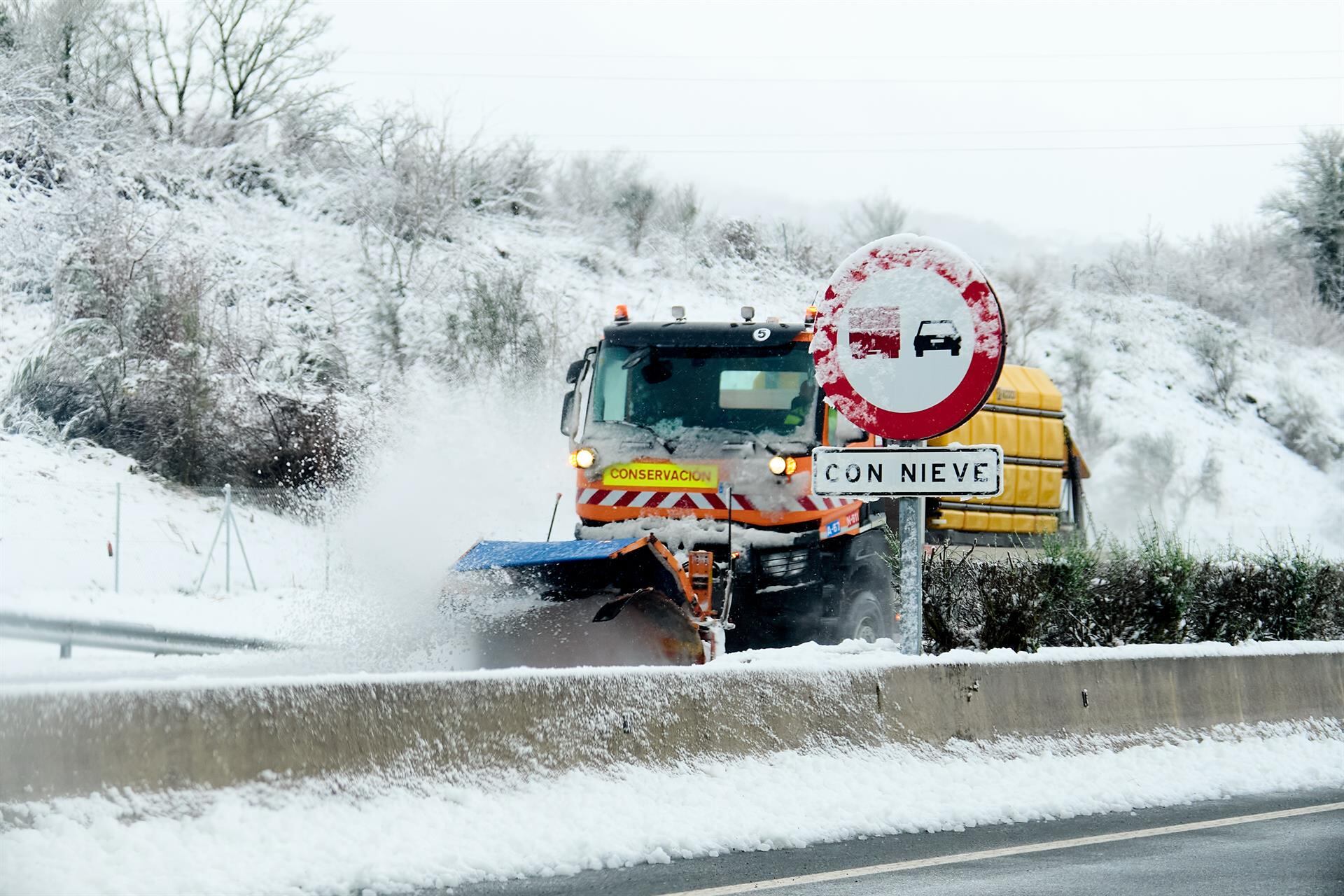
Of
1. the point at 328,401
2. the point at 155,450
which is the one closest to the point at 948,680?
the point at 155,450

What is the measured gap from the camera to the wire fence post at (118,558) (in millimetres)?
22359

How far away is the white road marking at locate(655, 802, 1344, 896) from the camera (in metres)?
5.87

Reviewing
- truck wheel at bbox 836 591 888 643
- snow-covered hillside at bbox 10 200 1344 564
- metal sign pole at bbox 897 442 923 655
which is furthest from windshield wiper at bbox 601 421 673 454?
snow-covered hillside at bbox 10 200 1344 564

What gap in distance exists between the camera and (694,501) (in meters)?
13.3

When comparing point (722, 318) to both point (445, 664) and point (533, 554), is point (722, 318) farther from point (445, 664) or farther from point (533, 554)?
point (445, 664)

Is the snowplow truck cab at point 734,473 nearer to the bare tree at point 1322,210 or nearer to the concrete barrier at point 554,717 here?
the concrete barrier at point 554,717

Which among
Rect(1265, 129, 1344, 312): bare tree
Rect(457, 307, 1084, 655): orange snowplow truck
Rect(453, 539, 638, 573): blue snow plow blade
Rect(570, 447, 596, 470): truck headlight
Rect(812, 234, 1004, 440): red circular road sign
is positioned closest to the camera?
Rect(812, 234, 1004, 440): red circular road sign

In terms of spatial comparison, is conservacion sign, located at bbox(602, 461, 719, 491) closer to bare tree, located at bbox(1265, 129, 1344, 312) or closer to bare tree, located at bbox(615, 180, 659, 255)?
bare tree, located at bbox(615, 180, 659, 255)

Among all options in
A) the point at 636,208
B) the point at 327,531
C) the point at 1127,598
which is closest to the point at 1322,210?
the point at 636,208

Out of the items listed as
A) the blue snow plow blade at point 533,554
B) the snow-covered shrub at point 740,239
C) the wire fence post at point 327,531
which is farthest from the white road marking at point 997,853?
the snow-covered shrub at point 740,239

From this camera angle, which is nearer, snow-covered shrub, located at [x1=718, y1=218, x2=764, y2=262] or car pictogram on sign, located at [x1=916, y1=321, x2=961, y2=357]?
car pictogram on sign, located at [x1=916, y1=321, x2=961, y2=357]

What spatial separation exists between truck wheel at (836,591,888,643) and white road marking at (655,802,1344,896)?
5.24m

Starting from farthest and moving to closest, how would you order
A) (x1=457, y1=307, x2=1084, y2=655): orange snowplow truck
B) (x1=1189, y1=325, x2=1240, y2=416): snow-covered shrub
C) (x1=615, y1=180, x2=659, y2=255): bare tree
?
1. (x1=1189, y1=325, x2=1240, y2=416): snow-covered shrub
2. (x1=615, y1=180, x2=659, y2=255): bare tree
3. (x1=457, y1=307, x2=1084, y2=655): orange snowplow truck

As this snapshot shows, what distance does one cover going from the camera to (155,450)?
2998 centimetres
